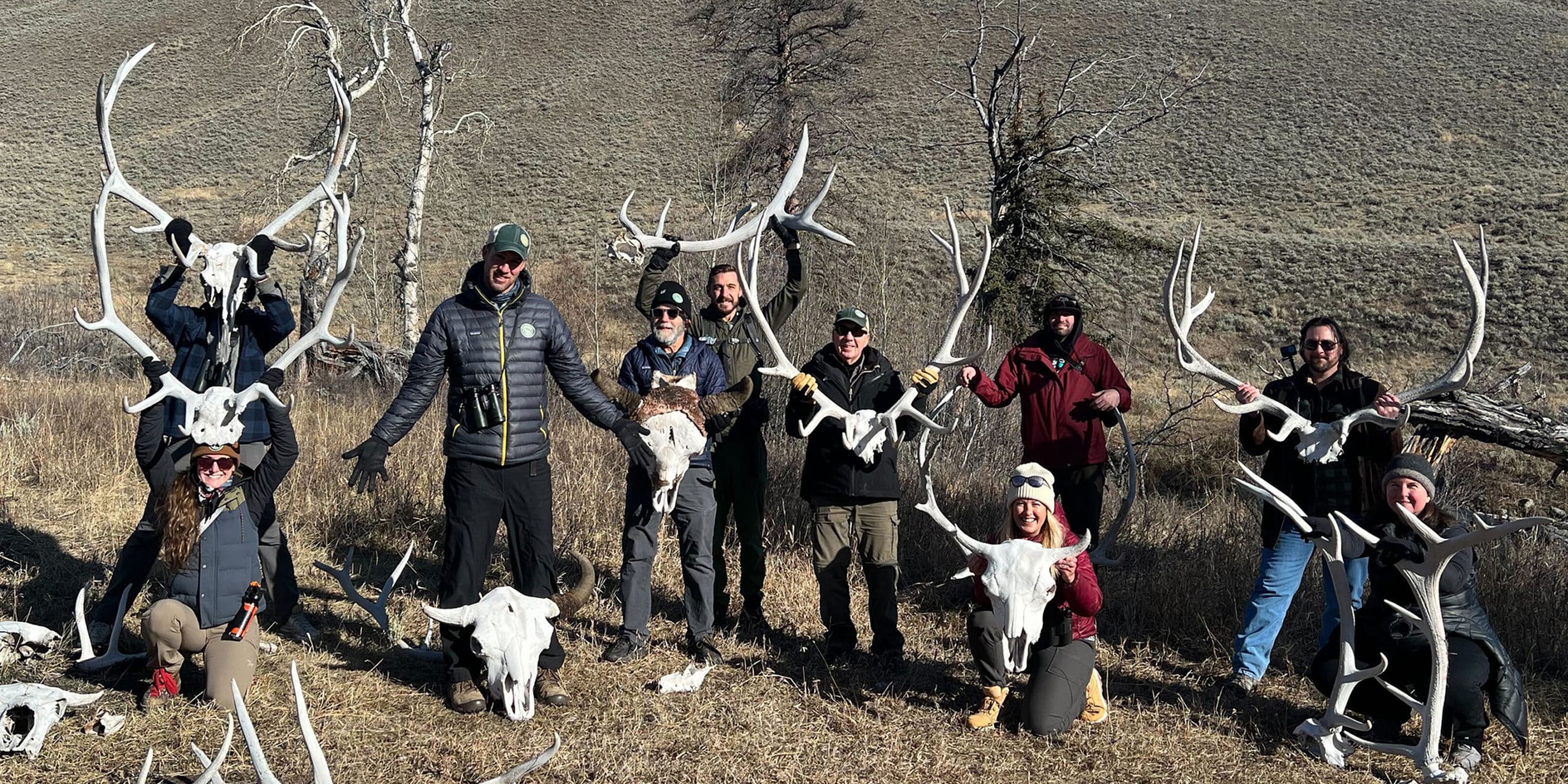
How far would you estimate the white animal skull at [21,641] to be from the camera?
546 cm

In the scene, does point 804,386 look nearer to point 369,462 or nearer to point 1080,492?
point 1080,492

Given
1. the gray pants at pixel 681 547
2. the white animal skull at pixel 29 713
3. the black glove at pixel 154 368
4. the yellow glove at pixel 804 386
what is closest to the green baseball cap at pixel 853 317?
the yellow glove at pixel 804 386

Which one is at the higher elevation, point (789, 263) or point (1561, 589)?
point (789, 263)

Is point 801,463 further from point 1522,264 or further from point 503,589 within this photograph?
point 1522,264

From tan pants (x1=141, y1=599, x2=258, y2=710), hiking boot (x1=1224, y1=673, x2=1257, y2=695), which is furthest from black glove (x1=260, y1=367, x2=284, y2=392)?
hiking boot (x1=1224, y1=673, x2=1257, y2=695)

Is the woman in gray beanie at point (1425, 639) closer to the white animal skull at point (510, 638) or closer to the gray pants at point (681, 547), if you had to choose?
the gray pants at point (681, 547)

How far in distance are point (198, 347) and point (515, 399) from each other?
1.72 meters

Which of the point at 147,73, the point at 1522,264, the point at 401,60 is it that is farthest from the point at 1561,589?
the point at 147,73

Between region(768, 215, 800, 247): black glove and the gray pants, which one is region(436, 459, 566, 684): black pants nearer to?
the gray pants

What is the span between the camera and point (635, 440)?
5316 millimetres

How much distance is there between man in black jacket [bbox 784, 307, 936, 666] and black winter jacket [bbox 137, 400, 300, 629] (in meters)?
2.41

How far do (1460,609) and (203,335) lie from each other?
5.85m

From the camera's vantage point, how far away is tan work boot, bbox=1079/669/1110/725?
5160 mm

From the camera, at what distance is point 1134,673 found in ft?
19.4
